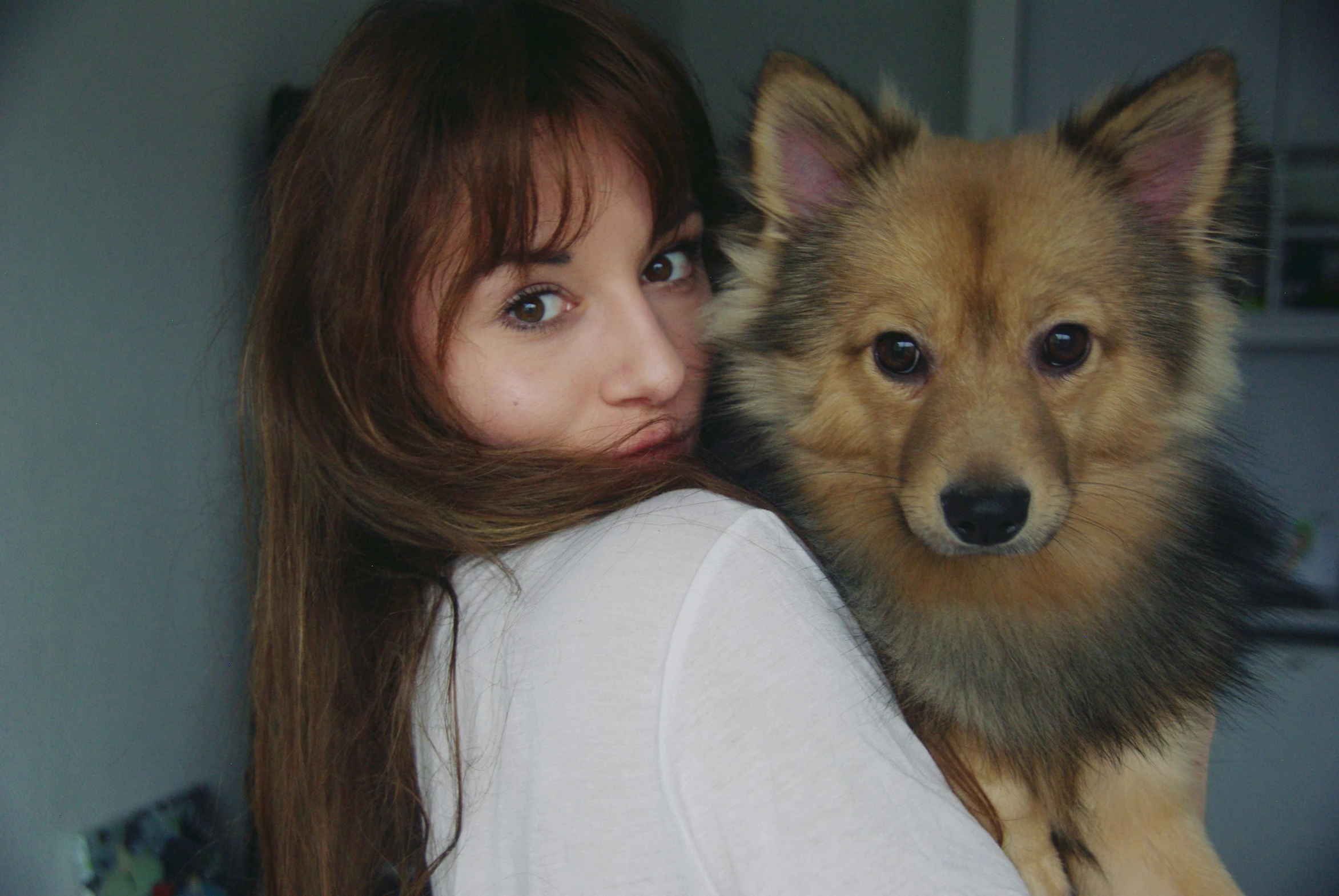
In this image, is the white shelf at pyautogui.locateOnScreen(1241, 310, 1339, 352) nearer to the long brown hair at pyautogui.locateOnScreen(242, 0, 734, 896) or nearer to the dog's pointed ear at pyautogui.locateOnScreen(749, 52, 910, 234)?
the dog's pointed ear at pyautogui.locateOnScreen(749, 52, 910, 234)

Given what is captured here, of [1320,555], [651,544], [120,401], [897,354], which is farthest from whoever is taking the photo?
[1320,555]

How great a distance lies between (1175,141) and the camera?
4.91ft

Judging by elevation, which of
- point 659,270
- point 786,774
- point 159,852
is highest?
point 659,270

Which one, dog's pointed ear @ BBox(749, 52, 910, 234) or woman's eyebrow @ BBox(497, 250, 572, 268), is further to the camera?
dog's pointed ear @ BBox(749, 52, 910, 234)

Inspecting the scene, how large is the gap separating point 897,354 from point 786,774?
750 millimetres

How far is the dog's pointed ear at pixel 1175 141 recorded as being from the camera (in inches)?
56.8

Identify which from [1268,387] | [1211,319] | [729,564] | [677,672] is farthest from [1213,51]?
[1268,387]

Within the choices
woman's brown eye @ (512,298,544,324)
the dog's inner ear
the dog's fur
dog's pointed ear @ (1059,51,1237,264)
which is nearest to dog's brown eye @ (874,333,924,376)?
the dog's fur

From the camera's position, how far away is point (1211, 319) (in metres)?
1.53

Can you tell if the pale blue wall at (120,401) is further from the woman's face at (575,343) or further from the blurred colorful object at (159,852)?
the woman's face at (575,343)

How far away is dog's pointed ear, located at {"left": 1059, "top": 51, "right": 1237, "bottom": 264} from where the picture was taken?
1.44 m

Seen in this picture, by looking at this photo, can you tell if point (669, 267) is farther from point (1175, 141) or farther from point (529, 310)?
point (1175, 141)

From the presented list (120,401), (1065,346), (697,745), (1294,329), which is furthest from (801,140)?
(1294,329)

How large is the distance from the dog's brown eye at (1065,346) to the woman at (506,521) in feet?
1.65
